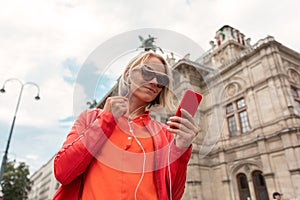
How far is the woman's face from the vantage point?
1042mm

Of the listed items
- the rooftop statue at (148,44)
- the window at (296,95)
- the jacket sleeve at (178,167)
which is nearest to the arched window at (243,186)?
the window at (296,95)

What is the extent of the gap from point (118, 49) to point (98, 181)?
68cm

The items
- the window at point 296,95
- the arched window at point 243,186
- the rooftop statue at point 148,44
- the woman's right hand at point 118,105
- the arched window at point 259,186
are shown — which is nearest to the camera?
the woman's right hand at point 118,105

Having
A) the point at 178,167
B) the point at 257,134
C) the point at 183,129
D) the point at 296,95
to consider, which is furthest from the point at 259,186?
the point at 183,129

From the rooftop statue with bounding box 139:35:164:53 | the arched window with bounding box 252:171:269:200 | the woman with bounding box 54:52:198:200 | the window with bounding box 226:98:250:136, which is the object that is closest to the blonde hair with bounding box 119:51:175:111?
the woman with bounding box 54:52:198:200

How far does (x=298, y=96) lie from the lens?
13266 mm

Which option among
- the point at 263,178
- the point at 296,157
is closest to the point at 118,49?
the point at 296,157

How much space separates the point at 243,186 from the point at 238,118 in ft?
14.9

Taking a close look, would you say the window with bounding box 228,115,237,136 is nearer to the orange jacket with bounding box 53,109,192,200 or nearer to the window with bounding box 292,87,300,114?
the window with bounding box 292,87,300,114

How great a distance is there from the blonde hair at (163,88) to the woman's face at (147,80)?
39mm

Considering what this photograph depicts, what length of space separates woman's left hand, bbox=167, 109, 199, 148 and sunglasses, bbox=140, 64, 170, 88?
227mm

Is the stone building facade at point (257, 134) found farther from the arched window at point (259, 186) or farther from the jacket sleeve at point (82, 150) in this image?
the jacket sleeve at point (82, 150)

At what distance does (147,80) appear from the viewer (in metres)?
1.04

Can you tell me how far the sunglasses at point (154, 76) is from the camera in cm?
104
